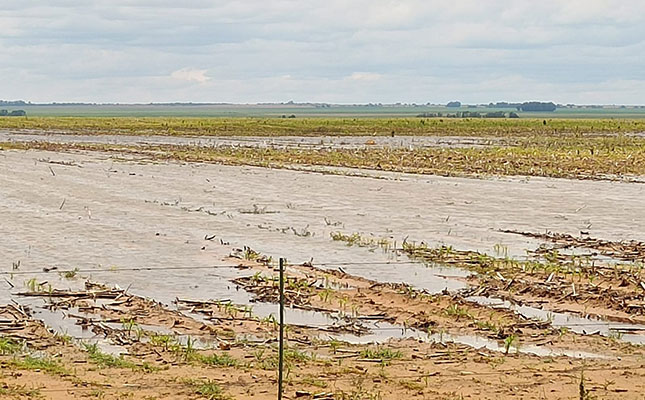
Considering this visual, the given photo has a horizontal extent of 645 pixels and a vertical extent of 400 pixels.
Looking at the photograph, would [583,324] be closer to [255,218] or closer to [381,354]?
[381,354]

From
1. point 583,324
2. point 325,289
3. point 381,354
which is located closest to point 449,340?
point 381,354

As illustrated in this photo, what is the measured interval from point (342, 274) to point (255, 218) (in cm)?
657

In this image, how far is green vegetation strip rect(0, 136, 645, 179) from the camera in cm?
3145

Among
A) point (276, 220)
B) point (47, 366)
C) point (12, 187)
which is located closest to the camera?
point (47, 366)

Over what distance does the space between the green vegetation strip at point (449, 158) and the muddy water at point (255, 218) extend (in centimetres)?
295

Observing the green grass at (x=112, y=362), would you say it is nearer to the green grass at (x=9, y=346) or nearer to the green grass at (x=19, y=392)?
the green grass at (x=9, y=346)

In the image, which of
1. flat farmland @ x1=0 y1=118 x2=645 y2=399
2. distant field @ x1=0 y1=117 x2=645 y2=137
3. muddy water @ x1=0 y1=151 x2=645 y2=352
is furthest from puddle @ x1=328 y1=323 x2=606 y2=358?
distant field @ x1=0 y1=117 x2=645 y2=137

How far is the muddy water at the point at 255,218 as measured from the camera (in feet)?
44.1

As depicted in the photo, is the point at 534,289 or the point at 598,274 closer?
the point at 534,289

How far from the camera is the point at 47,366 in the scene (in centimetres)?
806

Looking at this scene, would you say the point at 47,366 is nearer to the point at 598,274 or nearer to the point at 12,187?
the point at 598,274

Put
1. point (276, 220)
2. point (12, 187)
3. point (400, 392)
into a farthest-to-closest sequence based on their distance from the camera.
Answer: point (12, 187) < point (276, 220) < point (400, 392)

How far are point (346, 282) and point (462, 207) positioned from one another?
363 inches

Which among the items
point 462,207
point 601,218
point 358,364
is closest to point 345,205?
point 462,207
